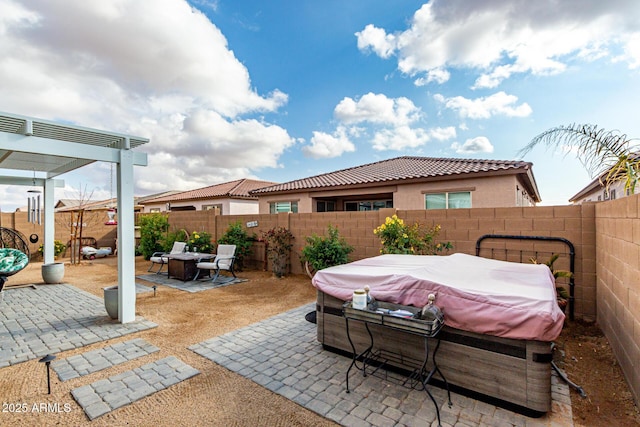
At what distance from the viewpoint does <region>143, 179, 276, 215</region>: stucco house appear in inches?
669

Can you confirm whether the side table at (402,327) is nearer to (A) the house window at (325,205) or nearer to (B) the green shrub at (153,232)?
(A) the house window at (325,205)

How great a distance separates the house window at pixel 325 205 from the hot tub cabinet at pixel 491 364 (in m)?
9.98

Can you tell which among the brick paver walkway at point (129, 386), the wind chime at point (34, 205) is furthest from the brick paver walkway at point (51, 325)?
the wind chime at point (34, 205)

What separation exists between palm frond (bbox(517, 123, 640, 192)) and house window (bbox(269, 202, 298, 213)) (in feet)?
32.4

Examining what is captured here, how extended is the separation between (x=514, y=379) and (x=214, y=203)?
691 inches

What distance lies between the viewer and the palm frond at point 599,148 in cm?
281

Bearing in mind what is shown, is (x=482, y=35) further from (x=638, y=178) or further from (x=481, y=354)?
(x=481, y=354)

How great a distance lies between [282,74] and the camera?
9281 millimetres

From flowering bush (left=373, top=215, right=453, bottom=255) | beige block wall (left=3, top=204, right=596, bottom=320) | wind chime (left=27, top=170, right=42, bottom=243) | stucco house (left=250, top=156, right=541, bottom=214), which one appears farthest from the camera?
stucco house (left=250, top=156, right=541, bottom=214)

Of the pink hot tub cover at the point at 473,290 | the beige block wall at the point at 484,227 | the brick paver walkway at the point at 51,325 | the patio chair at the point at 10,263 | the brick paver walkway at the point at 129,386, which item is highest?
the beige block wall at the point at 484,227

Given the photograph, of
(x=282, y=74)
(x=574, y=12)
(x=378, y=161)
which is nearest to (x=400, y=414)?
(x=574, y=12)

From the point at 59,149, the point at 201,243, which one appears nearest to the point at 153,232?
the point at 201,243

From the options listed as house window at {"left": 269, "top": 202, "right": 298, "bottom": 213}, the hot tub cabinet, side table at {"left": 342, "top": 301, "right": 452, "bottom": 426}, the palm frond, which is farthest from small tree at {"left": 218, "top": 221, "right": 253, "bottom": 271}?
the palm frond

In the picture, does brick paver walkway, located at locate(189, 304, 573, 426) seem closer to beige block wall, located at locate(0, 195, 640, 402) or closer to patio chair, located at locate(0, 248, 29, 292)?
beige block wall, located at locate(0, 195, 640, 402)
